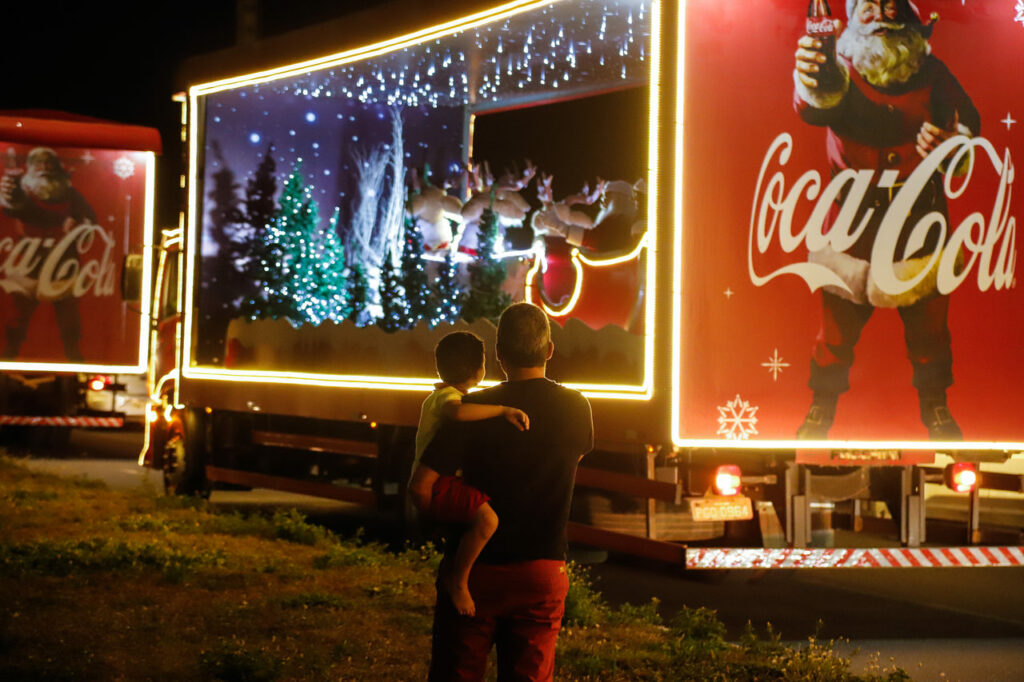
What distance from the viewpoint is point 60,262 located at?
18688 millimetres

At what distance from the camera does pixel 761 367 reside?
760 cm

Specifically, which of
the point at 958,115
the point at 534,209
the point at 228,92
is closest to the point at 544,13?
the point at 958,115

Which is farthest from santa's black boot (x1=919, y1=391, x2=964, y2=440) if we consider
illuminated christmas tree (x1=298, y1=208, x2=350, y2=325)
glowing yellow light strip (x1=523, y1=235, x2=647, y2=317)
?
illuminated christmas tree (x1=298, y1=208, x2=350, y2=325)

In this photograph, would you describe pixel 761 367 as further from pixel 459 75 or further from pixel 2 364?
pixel 2 364

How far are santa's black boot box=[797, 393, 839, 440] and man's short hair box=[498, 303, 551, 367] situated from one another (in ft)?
12.2

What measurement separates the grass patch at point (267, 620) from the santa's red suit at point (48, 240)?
8.62 m

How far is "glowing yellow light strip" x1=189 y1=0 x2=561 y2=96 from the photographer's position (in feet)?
29.4

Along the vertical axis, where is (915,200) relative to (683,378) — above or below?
above

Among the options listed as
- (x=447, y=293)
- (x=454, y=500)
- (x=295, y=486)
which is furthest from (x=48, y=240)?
(x=454, y=500)

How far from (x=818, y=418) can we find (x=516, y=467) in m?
3.90

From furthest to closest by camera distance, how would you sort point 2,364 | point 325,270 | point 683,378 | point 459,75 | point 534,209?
point 2,364
point 534,209
point 325,270
point 459,75
point 683,378

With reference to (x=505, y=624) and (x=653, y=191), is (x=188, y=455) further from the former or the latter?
(x=505, y=624)

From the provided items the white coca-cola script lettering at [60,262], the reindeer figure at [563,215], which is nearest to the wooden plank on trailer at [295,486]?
the reindeer figure at [563,215]

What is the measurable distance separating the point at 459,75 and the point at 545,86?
3.41 feet
